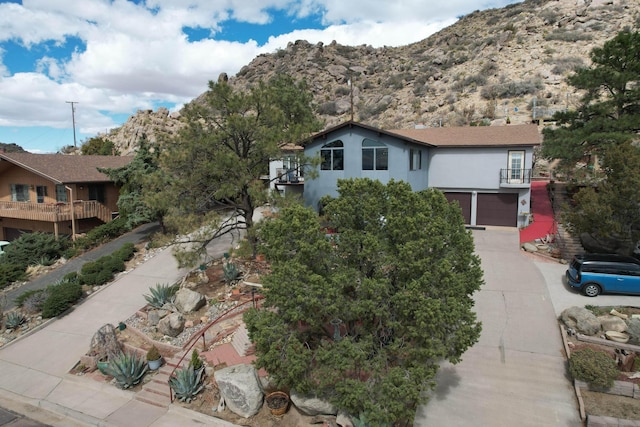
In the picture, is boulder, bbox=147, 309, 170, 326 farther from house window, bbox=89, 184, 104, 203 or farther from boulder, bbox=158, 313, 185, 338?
house window, bbox=89, 184, 104, 203

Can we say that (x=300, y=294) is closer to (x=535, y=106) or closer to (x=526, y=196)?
(x=526, y=196)

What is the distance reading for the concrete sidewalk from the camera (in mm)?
11016

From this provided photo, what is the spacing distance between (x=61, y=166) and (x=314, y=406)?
2686cm

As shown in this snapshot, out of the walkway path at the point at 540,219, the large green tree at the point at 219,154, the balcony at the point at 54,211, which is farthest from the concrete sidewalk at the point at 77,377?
the walkway path at the point at 540,219

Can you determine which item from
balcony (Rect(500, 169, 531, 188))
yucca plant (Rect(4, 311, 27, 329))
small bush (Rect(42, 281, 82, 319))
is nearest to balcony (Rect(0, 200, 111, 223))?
small bush (Rect(42, 281, 82, 319))

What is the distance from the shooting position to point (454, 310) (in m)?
8.78

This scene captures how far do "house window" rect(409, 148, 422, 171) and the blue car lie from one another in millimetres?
10169

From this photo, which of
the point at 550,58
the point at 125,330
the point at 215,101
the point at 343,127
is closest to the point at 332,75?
the point at 550,58

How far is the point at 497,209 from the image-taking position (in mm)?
24188

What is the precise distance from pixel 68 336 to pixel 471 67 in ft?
196

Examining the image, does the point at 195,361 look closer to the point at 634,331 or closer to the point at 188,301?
the point at 188,301

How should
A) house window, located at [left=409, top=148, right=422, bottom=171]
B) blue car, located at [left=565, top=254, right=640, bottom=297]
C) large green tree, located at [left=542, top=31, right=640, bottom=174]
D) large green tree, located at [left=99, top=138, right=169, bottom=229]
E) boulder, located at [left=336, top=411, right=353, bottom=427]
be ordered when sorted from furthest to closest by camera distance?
1. large green tree, located at [left=99, top=138, right=169, bottom=229]
2. house window, located at [left=409, top=148, right=422, bottom=171]
3. large green tree, located at [left=542, top=31, right=640, bottom=174]
4. blue car, located at [left=565, top=254, right=640, bottom=297]
5. boulder, located at [left=336, top=411, right=353, bottom=427]

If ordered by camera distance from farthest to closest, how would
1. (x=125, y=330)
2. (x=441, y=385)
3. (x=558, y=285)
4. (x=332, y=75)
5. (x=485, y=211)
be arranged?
(x=332, y=75) → (x=485, y=211) → (x=558, y=285) → (x=125, y=330) → (x=441, y=385)

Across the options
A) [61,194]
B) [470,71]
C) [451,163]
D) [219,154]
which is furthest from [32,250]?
[470,71]
